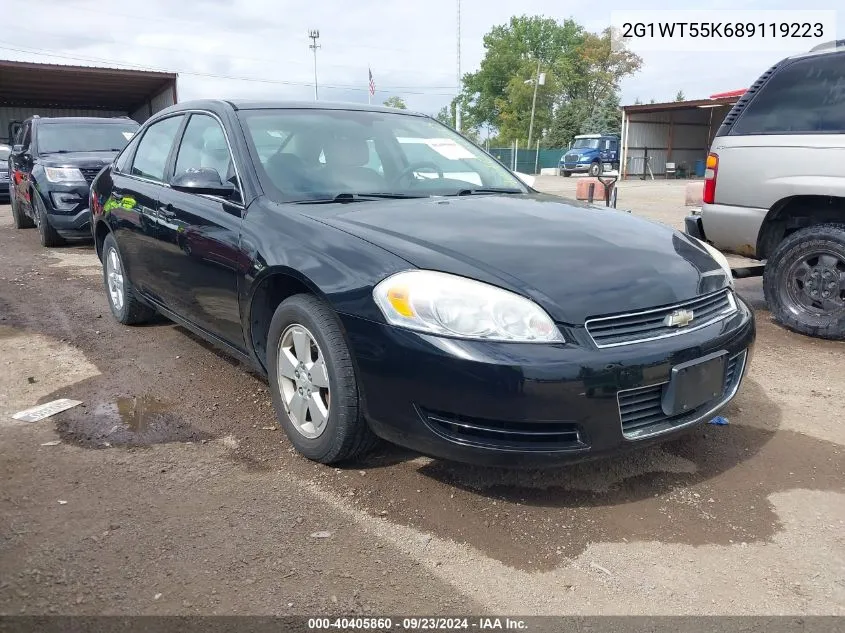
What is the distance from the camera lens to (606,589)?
7.38 feet

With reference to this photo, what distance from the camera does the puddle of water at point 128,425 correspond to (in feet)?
11.0

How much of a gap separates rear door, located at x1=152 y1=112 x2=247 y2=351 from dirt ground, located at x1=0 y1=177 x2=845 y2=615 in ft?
1.75

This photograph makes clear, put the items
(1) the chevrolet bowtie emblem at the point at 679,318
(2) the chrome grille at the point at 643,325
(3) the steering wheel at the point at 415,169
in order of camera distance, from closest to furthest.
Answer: (2) the chrome grille at the point at 643,325
(1) the chevrolet bowtie emblem at the point at 679,318
(3) the steering wheel at the point at 415,169

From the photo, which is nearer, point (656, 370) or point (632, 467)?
point (656, 370)

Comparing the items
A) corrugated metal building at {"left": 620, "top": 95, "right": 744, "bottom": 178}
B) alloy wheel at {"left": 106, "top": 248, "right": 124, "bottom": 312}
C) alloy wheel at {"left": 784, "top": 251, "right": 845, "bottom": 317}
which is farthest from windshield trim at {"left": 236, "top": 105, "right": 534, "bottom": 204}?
corrugated metal building at {"left": 620, "top": 95, "right": 744, "bottom": 178}

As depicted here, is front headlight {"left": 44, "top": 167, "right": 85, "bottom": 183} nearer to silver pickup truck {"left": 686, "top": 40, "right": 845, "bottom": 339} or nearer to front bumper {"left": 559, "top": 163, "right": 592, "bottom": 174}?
silver pickup truck {"left": 686, "top": 40, "right": 845, "bottom": 339}

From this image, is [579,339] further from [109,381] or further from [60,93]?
[60,93]

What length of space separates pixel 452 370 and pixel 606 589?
33.5 inches

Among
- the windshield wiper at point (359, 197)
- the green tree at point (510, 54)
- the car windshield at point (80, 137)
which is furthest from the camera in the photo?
the green tree at point (510, 54)

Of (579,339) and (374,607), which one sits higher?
(579,339)

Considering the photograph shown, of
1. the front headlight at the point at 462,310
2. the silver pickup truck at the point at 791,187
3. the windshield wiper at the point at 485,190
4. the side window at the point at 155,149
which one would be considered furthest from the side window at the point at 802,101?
the side window at the point at 155,149

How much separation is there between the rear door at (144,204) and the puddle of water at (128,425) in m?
0.80

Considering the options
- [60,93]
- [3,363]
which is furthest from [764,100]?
[60,93]

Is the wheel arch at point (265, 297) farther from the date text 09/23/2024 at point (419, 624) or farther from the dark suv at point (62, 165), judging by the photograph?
the dark suv at point (62, 165)
